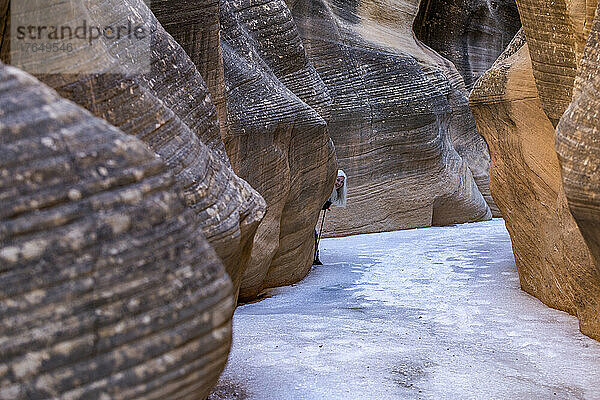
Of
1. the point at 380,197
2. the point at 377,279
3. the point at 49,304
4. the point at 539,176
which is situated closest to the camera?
the point at 49,304

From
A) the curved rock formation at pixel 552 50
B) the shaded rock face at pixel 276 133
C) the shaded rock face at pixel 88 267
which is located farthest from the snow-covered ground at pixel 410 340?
the shaded rock face at pixel 88 267

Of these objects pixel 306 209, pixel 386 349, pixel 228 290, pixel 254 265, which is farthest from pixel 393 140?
pixel 228 290

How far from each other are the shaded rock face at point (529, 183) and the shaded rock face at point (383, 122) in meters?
3.84

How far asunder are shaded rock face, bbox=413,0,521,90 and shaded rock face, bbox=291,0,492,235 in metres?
1.88

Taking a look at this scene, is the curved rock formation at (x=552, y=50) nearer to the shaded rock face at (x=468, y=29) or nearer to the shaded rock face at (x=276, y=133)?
the shaded rock face at (x=276, y=133)

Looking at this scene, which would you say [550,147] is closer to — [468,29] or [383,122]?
[383,122]

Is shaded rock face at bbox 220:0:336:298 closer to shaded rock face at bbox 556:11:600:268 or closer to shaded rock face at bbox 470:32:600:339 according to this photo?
shaded rock face at bbox 470:32:600:339

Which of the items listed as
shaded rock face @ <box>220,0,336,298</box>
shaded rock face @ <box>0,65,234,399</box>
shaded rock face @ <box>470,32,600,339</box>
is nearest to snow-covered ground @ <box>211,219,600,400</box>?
shaded rock face @ <box>470,32,600,339</box>

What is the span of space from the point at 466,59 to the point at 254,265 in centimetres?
873

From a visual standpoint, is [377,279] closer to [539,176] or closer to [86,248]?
[539,176]

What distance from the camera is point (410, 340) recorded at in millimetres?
4551

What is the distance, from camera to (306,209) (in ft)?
23.9

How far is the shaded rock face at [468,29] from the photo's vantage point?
13.1 m

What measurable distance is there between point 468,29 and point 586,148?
10.9 meters
